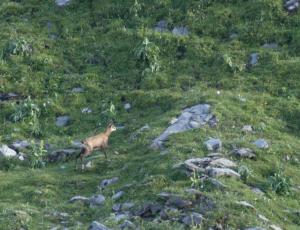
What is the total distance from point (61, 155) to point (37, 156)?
0.97 meters

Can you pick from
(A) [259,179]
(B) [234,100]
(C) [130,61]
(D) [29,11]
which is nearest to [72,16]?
(D) [29,11]

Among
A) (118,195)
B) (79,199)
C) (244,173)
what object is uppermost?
(244,173)

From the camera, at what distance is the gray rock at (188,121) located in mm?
24198

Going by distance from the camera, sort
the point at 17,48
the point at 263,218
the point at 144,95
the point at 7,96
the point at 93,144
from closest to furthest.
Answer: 1. the point at 263,218
2. the point at 93,144
3. the point at 144,95
4. the point at 7,96
5. the point at 17,48

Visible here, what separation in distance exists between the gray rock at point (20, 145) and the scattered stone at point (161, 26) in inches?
411

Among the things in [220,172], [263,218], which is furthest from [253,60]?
[263,218]

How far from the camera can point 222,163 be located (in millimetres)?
21297

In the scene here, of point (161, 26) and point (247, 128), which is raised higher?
point (161, 26)

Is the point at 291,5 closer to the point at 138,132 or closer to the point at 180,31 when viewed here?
the point at 180,31

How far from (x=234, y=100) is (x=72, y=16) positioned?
1210cm

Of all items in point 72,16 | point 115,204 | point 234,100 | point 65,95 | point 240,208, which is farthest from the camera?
point 72,16

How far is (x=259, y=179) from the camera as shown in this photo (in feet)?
69.7

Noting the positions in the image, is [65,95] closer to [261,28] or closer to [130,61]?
[130,61]

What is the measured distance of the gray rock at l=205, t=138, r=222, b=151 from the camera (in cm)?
2280
